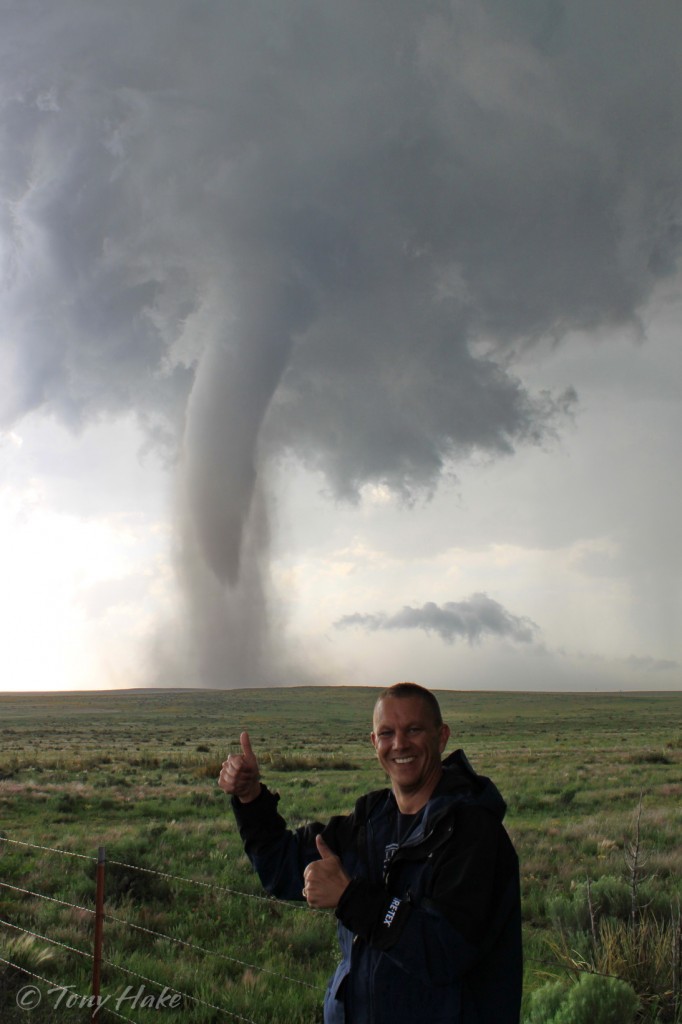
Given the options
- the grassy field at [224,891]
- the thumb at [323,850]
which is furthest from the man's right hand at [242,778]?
the grassy field at [224,891]

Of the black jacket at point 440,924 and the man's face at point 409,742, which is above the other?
the man's face at point 409,742

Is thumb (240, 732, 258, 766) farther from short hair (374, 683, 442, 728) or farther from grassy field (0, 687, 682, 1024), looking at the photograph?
grassy field (0, 687, 682, 1024)

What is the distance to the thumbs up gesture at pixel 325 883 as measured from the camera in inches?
103

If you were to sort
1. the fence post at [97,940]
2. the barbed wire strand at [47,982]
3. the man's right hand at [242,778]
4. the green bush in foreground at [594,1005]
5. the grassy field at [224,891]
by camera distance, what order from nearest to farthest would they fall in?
the man's right hand at [242,778], the green bush in foreground at [594,1005], the fence post at [97,940], the barbed wire strand at [47,982], the grassy field at [224,891]

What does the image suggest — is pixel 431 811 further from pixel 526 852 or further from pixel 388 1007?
pixel 526 852

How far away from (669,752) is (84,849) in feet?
89.5

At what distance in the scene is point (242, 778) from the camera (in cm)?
355

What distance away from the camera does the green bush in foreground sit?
518 centimetres

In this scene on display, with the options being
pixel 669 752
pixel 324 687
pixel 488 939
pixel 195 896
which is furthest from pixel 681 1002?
pixel 324 687

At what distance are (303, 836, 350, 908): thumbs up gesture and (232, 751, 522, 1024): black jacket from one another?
43 mm

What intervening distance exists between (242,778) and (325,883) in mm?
1010

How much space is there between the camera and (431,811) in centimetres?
276

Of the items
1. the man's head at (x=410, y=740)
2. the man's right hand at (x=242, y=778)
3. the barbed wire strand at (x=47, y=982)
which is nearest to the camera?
the man's head at (x=410, y=740)
